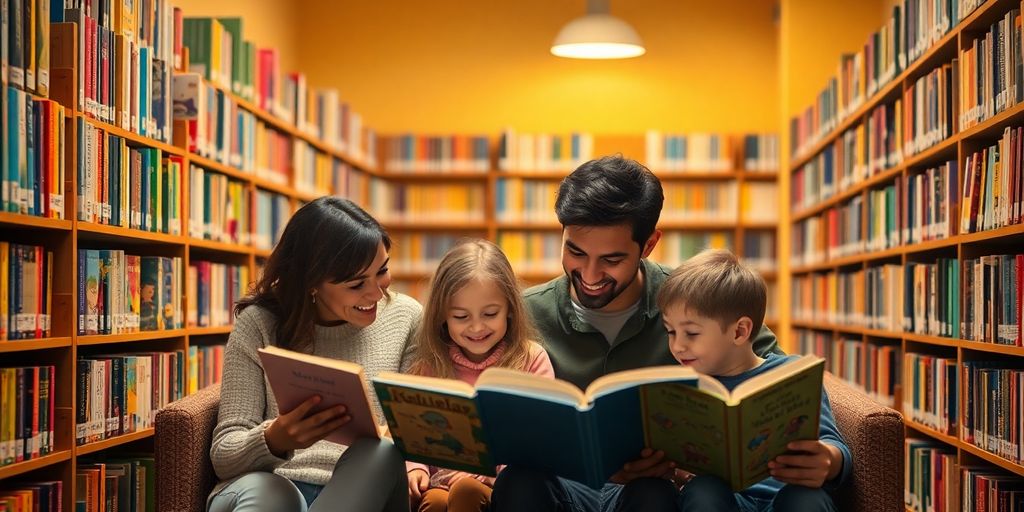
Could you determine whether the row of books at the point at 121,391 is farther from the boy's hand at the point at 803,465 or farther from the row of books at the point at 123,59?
the boy's hand at the point at 803,465

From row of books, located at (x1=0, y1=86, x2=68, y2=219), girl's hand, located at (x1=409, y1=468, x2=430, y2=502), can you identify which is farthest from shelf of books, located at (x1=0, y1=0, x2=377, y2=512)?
girl's hand, located at (x1=409, y1=468, x2=430, y2=502)

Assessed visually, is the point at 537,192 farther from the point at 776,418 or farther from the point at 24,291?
the point at 776,418

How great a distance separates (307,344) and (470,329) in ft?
1.25

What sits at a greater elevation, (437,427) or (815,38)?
(815,38)

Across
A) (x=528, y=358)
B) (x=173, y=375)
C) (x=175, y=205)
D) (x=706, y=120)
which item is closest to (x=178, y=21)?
(x=175, y=205)

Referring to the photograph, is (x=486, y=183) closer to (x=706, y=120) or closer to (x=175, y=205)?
(x=706, y=120)

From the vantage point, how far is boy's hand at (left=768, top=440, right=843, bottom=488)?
2.01 m

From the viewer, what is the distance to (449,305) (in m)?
2.55

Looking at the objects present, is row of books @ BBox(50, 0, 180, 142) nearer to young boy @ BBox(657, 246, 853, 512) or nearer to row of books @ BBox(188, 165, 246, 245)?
row of books @ BBox(188, 165, 246, 245)

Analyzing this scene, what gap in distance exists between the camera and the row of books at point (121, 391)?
2895 millimetres

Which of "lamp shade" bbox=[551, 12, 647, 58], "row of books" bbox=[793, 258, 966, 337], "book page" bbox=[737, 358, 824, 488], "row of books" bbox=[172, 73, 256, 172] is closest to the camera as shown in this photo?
"book page" bbox=[737, 358, 824, 488]

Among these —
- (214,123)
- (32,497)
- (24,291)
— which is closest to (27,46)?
(24,291)

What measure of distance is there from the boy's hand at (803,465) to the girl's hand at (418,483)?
0.82 meters

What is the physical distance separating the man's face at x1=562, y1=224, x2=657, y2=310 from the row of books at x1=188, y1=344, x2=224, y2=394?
5.41 ft
